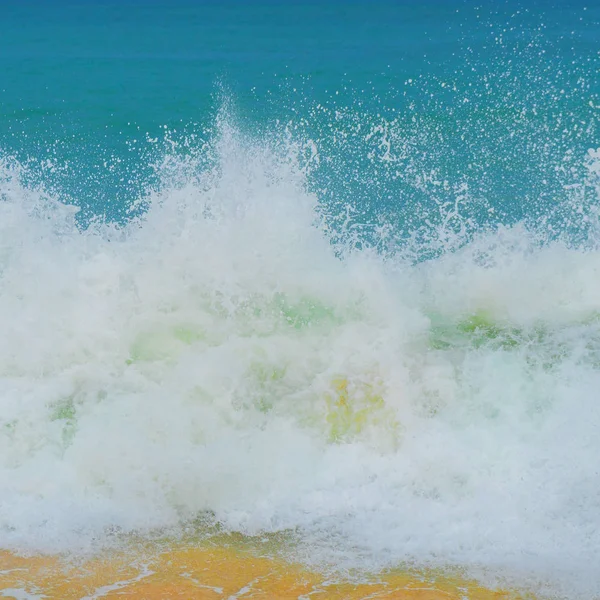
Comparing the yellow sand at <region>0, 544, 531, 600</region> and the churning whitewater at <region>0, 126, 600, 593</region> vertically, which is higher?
the churning whitewater at <region>0, 126, 600, 593</region>

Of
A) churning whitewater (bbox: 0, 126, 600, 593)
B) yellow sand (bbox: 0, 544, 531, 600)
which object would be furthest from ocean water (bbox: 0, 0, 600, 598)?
yellow sand (bbox: 0, 544, 531, 600)

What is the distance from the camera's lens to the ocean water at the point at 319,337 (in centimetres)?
483

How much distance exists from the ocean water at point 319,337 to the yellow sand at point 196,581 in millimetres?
144

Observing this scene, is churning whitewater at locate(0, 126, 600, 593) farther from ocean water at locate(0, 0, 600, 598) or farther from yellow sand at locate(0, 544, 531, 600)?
yellow sand at locate(0, 544, 531, 600)

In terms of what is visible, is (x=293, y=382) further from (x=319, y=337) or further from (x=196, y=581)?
(x=196, y=581)

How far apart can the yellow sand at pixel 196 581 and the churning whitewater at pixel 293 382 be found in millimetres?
173

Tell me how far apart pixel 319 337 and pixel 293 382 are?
0.55 metres

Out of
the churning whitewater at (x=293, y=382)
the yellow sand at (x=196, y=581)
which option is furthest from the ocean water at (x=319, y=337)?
the yellow sand at (x=196, y=581)

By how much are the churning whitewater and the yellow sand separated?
17 cm

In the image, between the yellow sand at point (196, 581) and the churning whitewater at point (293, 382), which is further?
the churning whitewater at point (293, 382)

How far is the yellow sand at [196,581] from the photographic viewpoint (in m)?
4.17

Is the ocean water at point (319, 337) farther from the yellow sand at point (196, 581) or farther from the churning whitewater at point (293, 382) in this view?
the yellow sand at point (196, 581)

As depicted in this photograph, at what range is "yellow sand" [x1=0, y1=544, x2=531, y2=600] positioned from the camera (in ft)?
13.7

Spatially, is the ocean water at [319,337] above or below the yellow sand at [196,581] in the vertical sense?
above
